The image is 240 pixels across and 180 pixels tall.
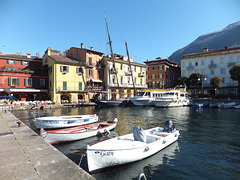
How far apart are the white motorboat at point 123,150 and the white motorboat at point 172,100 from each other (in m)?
Result: 25.5

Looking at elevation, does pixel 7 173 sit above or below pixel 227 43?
below

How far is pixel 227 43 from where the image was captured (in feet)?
536

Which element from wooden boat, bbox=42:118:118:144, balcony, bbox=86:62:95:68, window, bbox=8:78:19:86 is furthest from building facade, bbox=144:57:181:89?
wooden boat, bbox=42:118:118:144

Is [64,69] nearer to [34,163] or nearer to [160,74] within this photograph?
[160,74]

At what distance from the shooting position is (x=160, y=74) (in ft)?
189

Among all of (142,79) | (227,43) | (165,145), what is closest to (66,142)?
(165,145)

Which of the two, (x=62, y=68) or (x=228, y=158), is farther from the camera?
(x=62, y=68)

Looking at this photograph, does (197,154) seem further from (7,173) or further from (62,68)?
(62,68)

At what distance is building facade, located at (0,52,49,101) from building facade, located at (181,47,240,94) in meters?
48.5

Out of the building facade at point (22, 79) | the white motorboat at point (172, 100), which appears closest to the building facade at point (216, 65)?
the white motorboat at point (172, 100)

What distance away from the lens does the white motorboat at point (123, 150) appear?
6.24 m

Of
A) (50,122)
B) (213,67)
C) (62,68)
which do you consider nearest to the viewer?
(50,122)

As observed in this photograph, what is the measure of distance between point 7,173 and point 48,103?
33227 millimetres

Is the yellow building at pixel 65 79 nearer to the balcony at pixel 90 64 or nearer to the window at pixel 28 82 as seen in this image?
the balcony at pixel 90 64
